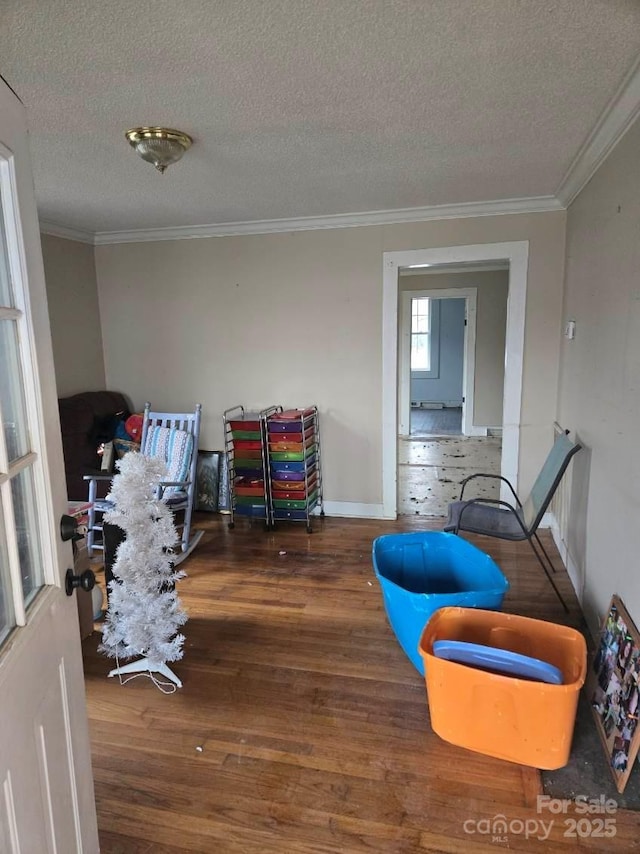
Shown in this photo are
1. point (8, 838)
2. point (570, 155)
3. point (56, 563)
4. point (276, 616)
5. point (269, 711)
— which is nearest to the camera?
point (8, 838)

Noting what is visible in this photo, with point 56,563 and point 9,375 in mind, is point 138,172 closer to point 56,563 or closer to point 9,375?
point 9,375

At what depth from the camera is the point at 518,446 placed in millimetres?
3807

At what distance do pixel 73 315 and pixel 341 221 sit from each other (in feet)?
7.23

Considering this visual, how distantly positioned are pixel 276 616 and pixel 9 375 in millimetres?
2085

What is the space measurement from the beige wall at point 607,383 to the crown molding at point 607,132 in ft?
0.17

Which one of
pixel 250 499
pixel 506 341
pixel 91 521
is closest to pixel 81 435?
pixel 91 521

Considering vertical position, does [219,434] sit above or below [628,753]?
above

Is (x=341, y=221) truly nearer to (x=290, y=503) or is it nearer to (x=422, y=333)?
(x=290, y=503)

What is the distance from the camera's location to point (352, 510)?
166 inches

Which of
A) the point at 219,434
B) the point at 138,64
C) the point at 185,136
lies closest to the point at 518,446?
the point at 219,434

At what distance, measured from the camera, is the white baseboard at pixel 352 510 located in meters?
4.18

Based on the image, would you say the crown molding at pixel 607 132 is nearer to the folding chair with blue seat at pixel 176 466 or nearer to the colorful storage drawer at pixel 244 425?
the colorful storage drawer at pixel 244 425

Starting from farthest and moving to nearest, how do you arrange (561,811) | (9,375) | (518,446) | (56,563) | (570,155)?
(518,446)
(570,155)
(561,811)
(56,563)
(9,375)

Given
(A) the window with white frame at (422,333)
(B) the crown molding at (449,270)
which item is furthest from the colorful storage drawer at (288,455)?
(A) the window with white frame at (422,333)
